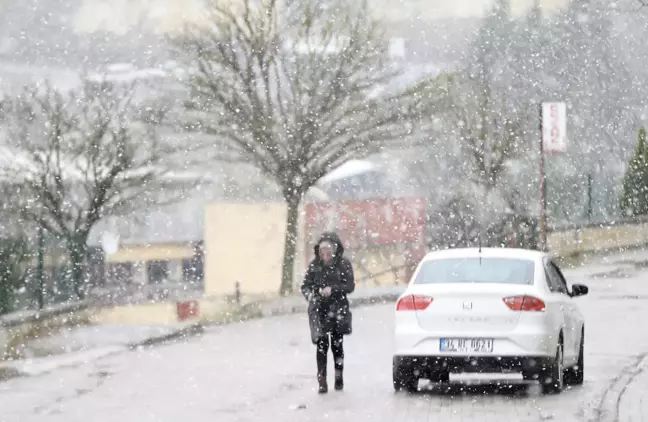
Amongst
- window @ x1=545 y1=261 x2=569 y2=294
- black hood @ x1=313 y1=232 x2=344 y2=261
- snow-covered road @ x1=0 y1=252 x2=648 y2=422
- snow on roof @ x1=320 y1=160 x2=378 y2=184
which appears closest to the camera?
snow-covered road @ x1=0 y1=252 x2=648 y2=422

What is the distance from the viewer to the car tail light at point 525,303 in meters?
13.6

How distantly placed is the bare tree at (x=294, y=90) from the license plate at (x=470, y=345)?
24560 millimetres

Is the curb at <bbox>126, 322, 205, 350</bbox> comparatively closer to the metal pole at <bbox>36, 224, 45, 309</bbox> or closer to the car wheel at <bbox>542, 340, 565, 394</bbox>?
the metal pole at <bbox>36, 224, 45, 309</bbox>

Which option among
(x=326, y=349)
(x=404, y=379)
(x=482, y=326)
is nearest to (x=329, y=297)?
(x=326, y=349)

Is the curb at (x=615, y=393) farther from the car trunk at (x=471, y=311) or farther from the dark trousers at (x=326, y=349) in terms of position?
the dark trousers at (x=326, y=349)

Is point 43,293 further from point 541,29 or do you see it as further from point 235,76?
point 541,29

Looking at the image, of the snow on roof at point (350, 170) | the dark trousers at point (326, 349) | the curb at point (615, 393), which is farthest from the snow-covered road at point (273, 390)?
the snow on roof at point (350, 170)

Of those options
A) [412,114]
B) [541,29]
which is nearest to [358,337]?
[412,114]

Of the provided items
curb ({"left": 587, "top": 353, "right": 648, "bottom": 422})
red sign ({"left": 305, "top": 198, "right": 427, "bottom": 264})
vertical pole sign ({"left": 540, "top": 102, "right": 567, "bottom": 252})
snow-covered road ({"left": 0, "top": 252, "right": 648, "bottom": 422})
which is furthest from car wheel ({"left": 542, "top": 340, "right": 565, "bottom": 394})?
red sign ({"left": 305, "top": 198, "right": 427, "bottom": 264})

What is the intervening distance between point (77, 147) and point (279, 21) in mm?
12464

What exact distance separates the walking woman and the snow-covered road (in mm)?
494

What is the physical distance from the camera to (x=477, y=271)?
559 inches

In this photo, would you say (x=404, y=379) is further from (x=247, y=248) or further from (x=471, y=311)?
(x=247, y=248)

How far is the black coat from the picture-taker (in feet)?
46.4
